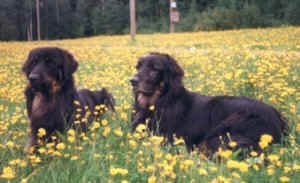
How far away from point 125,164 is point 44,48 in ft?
6.71

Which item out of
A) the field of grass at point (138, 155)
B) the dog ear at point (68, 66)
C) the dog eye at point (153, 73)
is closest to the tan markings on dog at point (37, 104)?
the field of grass at point (138, 155)

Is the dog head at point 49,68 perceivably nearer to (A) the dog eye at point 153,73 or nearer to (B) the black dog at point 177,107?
(B) the black dog at point 177,107

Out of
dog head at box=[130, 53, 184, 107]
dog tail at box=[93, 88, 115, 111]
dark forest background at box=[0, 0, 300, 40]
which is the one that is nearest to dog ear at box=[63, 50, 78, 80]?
dog head at box=[130, 53, 184, 107]

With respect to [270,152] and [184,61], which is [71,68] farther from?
[184,61]

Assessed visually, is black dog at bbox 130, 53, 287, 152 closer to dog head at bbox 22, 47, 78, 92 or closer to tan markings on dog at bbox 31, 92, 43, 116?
dog head at bbox 22, 47, 78, 92

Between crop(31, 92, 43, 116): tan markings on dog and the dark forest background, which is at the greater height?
the dark forest background

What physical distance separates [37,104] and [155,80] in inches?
50.9

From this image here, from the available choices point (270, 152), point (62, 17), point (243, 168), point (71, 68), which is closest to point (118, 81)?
point (71, 68)

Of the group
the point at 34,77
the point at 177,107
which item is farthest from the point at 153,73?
the point at 34,77

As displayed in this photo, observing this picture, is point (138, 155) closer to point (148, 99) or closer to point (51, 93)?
point (148, 99)

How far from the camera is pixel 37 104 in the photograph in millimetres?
4570

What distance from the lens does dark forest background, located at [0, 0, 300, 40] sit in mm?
47750

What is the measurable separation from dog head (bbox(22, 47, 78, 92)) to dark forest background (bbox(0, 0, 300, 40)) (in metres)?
40.3

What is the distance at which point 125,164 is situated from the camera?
3338 millimetres
